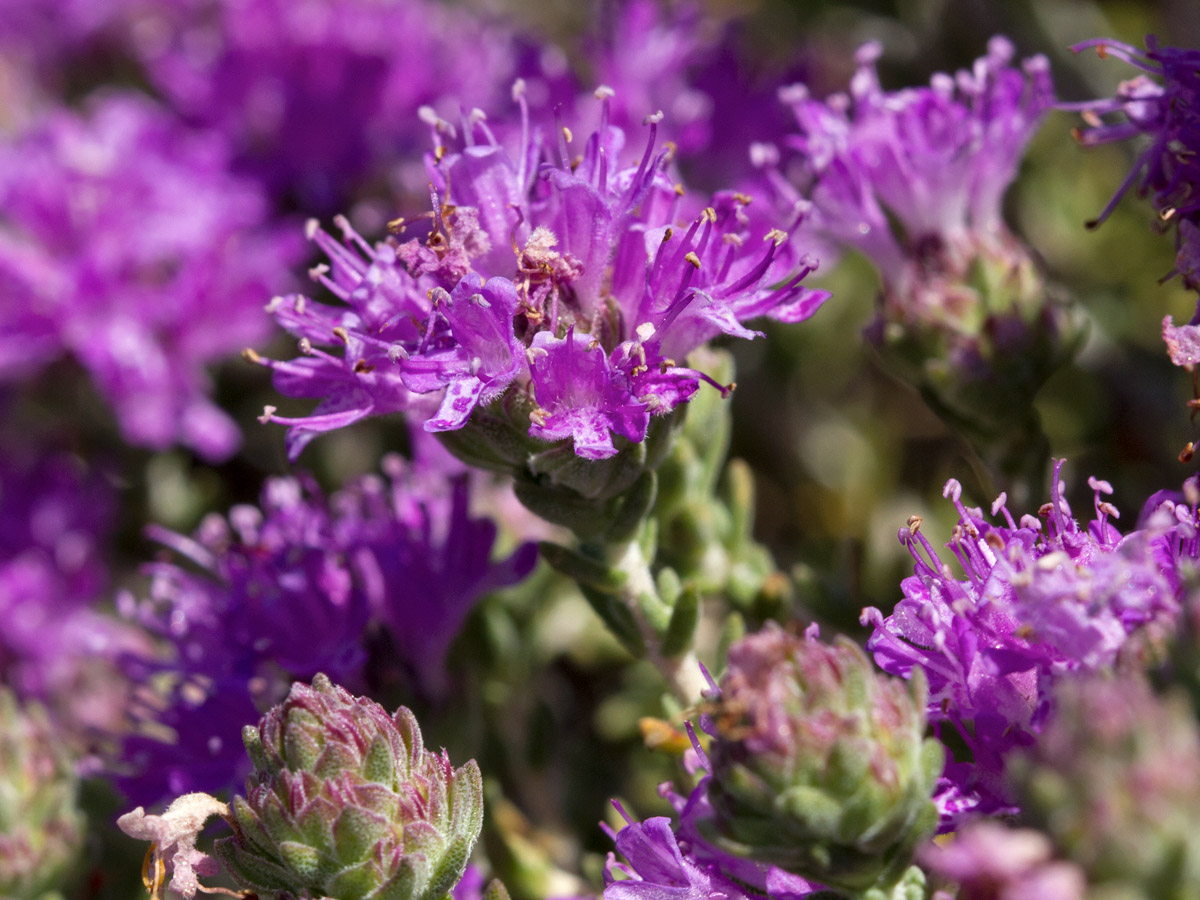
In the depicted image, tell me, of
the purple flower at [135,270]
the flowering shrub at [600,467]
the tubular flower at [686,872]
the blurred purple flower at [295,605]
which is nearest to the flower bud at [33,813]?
the flowering shrub at [600,467]

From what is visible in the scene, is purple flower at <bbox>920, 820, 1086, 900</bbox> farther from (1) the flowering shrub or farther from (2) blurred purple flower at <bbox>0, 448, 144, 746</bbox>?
(2) blurred purple flower at <bbox>0, 448, 144, 746</bbox>

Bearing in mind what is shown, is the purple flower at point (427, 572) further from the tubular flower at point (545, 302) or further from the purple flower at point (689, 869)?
the purple flower at point (689, 869)

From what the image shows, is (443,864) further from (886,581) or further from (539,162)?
(886,581)

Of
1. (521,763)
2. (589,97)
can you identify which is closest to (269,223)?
(589,97)

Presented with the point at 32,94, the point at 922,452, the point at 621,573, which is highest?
the point at 621,573

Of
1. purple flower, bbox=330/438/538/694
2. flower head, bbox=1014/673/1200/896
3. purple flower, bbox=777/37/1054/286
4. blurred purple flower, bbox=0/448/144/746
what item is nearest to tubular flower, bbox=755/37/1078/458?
purple flower, bbox=777/37/1054/286

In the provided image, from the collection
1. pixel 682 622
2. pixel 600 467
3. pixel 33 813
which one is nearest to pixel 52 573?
pixel 33 813
